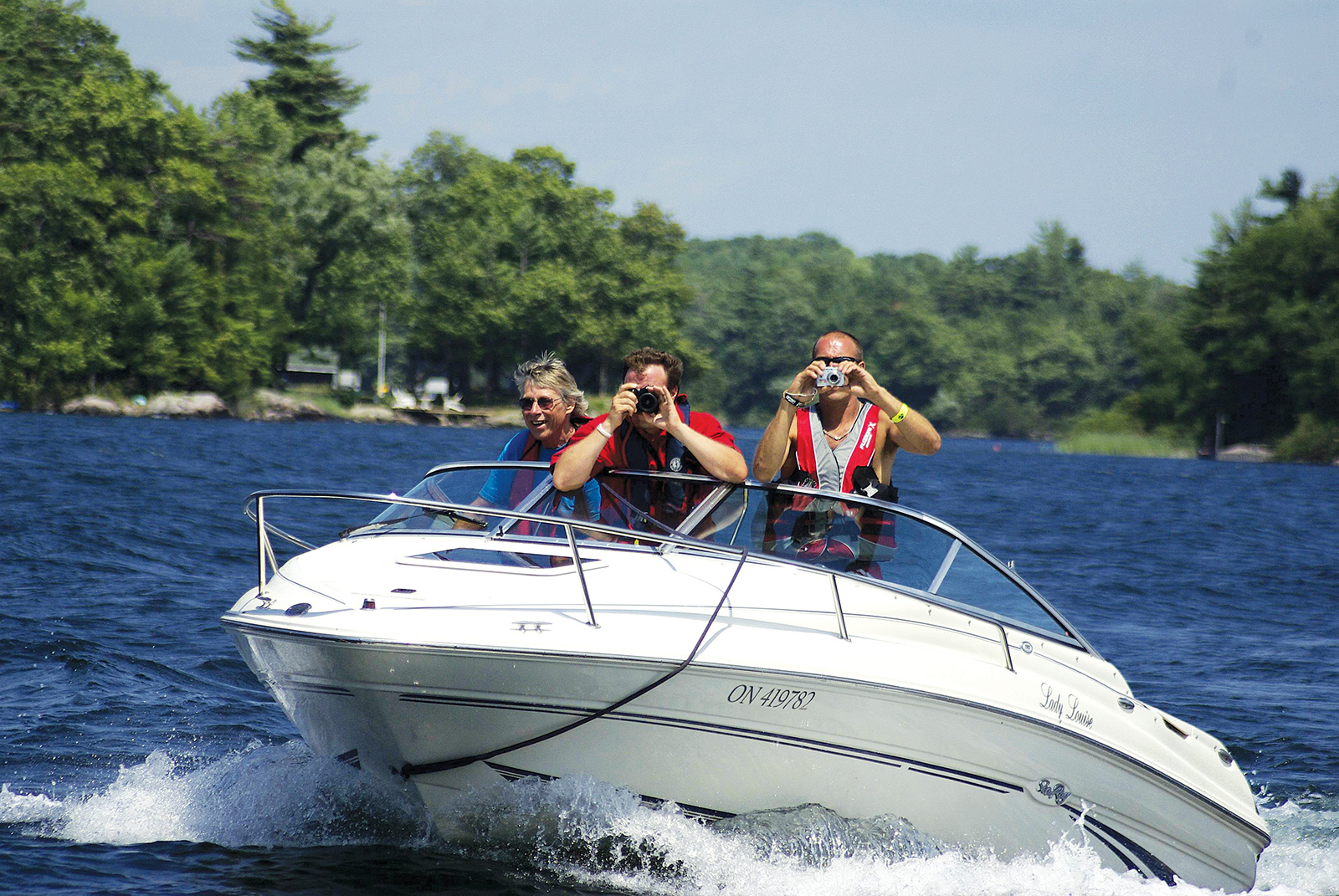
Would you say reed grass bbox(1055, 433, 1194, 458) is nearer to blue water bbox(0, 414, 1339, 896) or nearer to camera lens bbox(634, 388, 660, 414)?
blue water bbox(0, 414, 1339, 896)

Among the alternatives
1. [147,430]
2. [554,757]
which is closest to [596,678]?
[554,757]

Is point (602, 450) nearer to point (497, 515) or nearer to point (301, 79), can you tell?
point (497, 515)

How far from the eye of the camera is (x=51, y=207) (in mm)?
46156

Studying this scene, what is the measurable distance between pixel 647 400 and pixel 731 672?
3.40 ft

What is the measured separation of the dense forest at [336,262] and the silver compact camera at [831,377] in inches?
1835

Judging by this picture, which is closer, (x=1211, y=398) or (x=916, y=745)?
(x=916, y=745)

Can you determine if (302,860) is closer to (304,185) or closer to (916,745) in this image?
(916,745)

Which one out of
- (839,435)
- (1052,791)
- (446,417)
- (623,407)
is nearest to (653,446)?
(623,407)

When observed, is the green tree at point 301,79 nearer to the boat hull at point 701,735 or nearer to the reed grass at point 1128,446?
the reed grass at point 1128,446

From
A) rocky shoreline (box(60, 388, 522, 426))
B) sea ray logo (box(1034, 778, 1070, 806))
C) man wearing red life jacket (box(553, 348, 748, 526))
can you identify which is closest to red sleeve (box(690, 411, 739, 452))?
man wearing red life jacket (box(553, 348, 748, 526))

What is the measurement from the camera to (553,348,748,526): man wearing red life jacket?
4.75 meters

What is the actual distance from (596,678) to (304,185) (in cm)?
5714

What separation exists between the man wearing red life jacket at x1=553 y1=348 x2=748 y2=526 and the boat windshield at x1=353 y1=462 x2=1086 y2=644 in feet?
Answer: 0.03

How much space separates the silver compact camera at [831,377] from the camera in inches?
193
